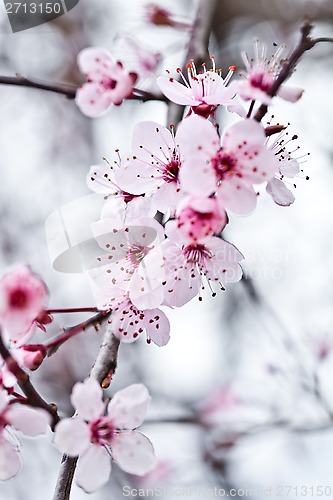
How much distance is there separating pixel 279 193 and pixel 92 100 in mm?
565

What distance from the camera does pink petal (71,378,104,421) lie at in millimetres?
1198

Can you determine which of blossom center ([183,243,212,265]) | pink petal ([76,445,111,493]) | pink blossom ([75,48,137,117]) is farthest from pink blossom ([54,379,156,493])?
pink blossom ([75,48,137,117])

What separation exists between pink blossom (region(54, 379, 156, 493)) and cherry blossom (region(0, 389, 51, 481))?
4 cm

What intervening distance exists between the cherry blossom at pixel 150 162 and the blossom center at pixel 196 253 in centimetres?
16

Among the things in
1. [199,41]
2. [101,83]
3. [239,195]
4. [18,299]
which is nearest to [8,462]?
[18,299]

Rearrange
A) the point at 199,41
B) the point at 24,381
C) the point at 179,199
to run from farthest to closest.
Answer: the point at 199,41 < the point at 179,199 < the point at 24,381

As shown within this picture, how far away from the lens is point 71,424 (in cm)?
116

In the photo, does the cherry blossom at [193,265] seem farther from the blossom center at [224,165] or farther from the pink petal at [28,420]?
the pink petal at [28,420]

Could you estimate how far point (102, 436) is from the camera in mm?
1248

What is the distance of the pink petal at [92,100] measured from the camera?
5.21 ft

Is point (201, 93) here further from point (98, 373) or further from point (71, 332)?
point (98, 373)

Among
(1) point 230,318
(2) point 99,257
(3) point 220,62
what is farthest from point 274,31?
(2) point 99,257

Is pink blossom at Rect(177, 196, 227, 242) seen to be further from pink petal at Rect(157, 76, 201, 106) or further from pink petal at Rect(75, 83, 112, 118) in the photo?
pink petal at Rect(75, 83, 112, 118)

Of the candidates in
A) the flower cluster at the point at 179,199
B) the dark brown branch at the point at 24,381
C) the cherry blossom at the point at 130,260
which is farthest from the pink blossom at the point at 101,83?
the dark brown branch at the point at 24,381
